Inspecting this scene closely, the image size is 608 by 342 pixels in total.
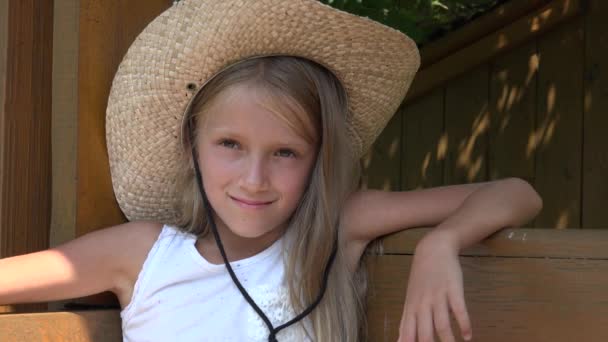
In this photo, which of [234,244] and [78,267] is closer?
[78,267]

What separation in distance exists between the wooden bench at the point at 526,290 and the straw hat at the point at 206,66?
40 cm

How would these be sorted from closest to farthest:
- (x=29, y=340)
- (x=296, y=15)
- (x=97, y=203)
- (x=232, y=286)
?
(x=29, y=340), (x=296, y=15), (x=232, y=286), (x=97, y=203)

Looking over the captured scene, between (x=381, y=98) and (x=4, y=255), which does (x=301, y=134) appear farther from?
(x=4, y=255)

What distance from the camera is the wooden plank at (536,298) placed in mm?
1682

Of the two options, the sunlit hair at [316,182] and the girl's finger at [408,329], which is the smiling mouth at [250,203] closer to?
the sunlit hair at [316,182]

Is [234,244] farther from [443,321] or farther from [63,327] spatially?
[443,321]

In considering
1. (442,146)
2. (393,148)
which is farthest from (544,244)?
(393,148)

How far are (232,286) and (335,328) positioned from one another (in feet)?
0.85

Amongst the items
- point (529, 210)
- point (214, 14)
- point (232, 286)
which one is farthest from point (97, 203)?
point (529, 210)

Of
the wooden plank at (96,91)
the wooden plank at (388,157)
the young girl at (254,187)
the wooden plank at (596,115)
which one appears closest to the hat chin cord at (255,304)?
the young girl at (254,187)

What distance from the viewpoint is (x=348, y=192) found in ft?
7.22

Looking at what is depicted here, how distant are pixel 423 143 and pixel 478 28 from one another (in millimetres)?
693

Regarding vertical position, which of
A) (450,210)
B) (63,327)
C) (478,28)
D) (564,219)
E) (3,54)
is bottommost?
(564,219)

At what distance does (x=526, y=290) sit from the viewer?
1.77 metres
